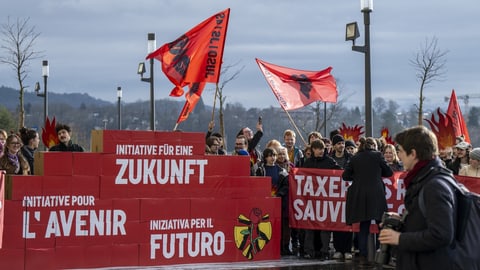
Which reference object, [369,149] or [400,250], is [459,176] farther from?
[400,250]

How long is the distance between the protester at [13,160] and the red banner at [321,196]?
4272 mm

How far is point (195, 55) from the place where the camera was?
14.2 metres

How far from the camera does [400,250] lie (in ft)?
17.7

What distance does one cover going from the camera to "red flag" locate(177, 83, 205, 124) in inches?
554

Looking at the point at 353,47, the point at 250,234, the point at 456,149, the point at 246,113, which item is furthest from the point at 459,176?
the point at 246,113

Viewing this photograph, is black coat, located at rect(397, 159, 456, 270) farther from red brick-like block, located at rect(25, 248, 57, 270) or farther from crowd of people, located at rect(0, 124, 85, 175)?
crowd of people, located at rect(0, 124, 85, 175)

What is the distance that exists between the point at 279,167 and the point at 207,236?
199cm

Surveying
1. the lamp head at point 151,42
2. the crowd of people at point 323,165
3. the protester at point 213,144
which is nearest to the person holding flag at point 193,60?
the protester at point 213,144

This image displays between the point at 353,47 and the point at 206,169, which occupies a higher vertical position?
the point at 353,47

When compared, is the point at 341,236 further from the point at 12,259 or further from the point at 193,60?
the point at 12,259

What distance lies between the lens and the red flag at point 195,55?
1413 centimetres

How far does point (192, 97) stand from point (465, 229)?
9.25 metres

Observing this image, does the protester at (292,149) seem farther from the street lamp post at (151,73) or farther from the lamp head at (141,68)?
the lamp head at (141,68)

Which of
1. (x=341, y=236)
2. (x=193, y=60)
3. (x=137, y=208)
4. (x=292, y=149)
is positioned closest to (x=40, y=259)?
(x=137, y=208)
